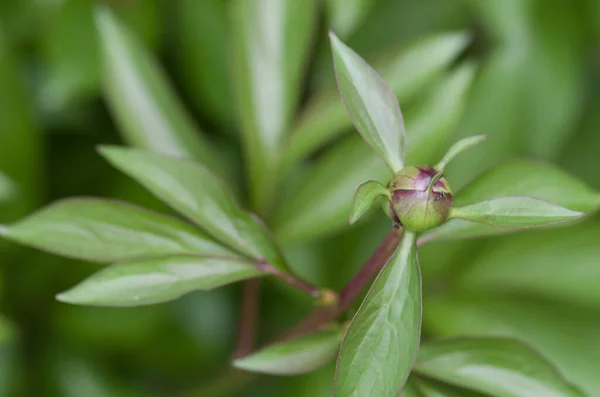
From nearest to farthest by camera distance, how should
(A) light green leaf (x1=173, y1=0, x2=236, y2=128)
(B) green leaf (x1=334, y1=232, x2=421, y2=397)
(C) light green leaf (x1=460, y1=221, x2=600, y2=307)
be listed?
(B) green leaf (x1=334, y1=232, x2=421, y2=397)
(C) light green leaf (x1=460, y1=221, x2=600, y2=307)
(A) light green leaf (x1=173, y1=0, x2=236, y2=128)

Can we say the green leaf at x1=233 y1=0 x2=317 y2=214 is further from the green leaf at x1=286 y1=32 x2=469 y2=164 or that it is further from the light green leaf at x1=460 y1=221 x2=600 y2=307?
the light green leaf at x1=460 y1=221 x2=600 y2=307

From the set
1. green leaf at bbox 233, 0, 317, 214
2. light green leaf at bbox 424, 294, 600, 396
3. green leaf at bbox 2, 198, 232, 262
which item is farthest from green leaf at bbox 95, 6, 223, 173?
light green leaf at bbox 424, 294, 600, 396

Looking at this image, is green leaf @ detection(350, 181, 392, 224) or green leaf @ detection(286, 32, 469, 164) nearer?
green leaf @ detection(350, 181, 392, 224)

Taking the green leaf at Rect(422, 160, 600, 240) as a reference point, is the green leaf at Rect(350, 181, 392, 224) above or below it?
below

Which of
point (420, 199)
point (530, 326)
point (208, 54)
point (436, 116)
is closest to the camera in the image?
point (420, 199)

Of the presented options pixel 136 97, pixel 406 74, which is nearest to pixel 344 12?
pixel 406 74

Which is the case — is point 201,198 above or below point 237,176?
below

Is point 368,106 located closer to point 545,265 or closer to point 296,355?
point 296,355

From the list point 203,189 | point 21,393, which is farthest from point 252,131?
point 21,393
